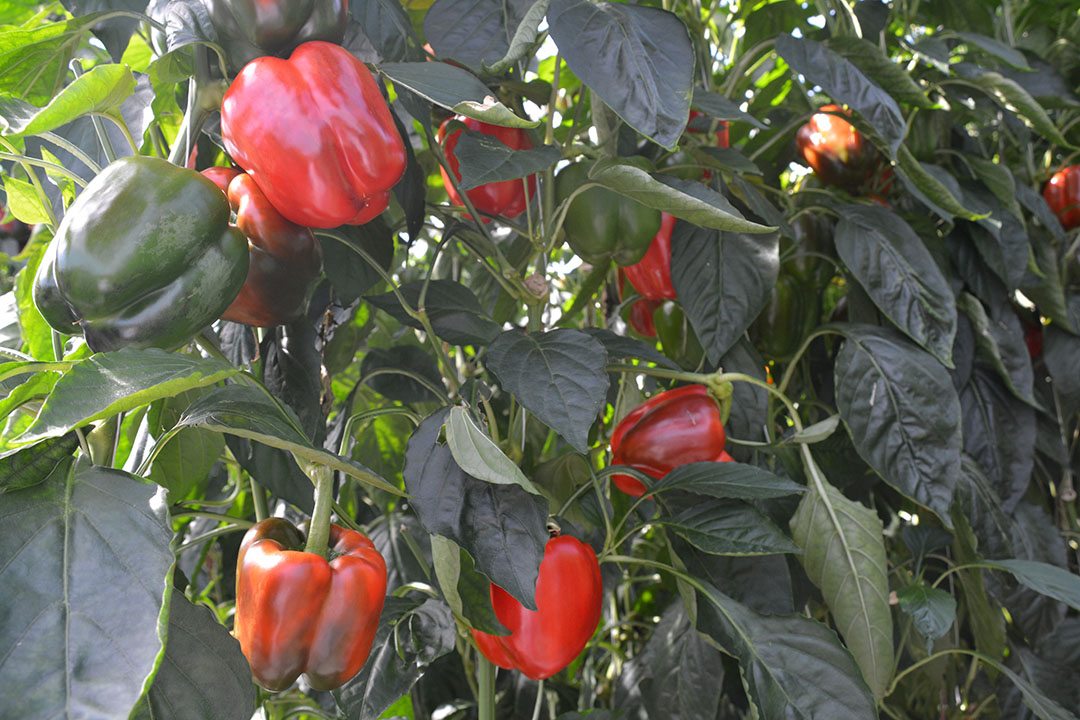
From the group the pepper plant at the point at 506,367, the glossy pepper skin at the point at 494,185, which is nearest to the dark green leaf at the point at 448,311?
the pepper plant at the point at 506,367

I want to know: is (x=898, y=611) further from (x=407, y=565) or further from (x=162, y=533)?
(x=162, y=533)

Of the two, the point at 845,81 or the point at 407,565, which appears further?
the point at 407,565

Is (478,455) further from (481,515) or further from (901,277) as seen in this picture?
(901,277)

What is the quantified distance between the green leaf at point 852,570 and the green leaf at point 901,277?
22 centimetres

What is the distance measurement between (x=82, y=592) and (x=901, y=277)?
34.0 inches

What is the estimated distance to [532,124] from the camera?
1.71 feet

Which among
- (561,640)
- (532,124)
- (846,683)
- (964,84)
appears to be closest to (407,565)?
(561,640)

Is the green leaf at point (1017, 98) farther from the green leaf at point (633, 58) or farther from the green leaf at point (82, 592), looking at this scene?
the green leaf at point (82, 592)

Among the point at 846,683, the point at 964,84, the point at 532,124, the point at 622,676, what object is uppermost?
the point at 532,124

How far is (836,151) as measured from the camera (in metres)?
1.08

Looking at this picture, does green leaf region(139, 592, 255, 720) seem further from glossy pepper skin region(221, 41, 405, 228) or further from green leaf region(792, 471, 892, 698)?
green leaf region(792, 471, 892, 698)

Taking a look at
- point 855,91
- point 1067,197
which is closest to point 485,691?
point 855,91

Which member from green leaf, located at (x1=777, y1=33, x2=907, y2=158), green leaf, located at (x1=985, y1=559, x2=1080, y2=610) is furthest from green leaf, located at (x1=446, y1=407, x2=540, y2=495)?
green leaf, located at (x1=985, y1=559, x2=1080, y2=610)

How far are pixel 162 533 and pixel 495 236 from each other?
90cm
